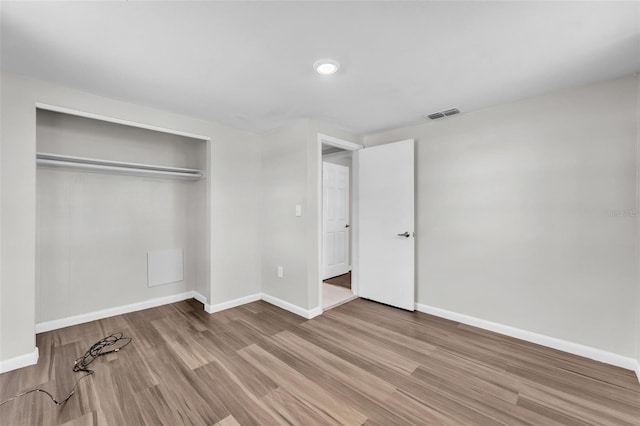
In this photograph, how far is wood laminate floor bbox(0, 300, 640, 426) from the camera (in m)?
1.70

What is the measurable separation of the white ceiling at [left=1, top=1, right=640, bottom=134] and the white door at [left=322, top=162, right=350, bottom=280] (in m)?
2.43

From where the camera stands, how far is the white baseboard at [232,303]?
11.0ft

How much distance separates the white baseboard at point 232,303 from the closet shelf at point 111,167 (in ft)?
5.40

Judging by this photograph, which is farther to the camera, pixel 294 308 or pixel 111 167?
pixel 294 308

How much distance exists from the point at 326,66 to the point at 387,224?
213 cm

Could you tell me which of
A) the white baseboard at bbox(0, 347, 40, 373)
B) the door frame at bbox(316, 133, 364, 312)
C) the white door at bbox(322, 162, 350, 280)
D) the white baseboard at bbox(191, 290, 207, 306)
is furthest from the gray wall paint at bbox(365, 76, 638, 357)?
the white baseboard at bbox(0, 347, 40, 373)

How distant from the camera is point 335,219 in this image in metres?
5.19

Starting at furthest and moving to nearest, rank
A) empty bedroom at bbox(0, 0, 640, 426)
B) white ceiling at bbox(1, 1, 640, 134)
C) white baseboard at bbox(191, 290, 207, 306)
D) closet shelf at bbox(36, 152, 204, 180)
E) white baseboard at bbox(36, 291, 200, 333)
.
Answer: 1. white baseboard at bbox(191, 290, 207, 306)
2. white baseboard at bbox(36, 291, 200, 333)
3. closet shelf at bbox(36, 152, 204, 180)
4. empty bedroom at bbox(0, 0, 640, 426)
5. white ceiling at bbox(1, 1, 640, 134)

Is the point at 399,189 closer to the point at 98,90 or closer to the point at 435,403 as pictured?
the point at 435,403

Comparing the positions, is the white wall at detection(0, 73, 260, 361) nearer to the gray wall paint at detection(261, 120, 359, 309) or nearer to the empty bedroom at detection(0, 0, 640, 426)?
the empty bedroom at detection(0, 0, 640, 426)

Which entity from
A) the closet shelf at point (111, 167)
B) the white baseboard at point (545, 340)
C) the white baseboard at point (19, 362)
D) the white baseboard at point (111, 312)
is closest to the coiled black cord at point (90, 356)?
the white baseboard at point (19, 362)

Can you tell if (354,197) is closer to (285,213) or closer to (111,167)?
(285,213)

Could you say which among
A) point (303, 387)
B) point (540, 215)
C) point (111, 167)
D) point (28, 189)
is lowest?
point (303, 387)

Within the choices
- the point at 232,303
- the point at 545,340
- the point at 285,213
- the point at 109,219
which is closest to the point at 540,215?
the point at 545,340
